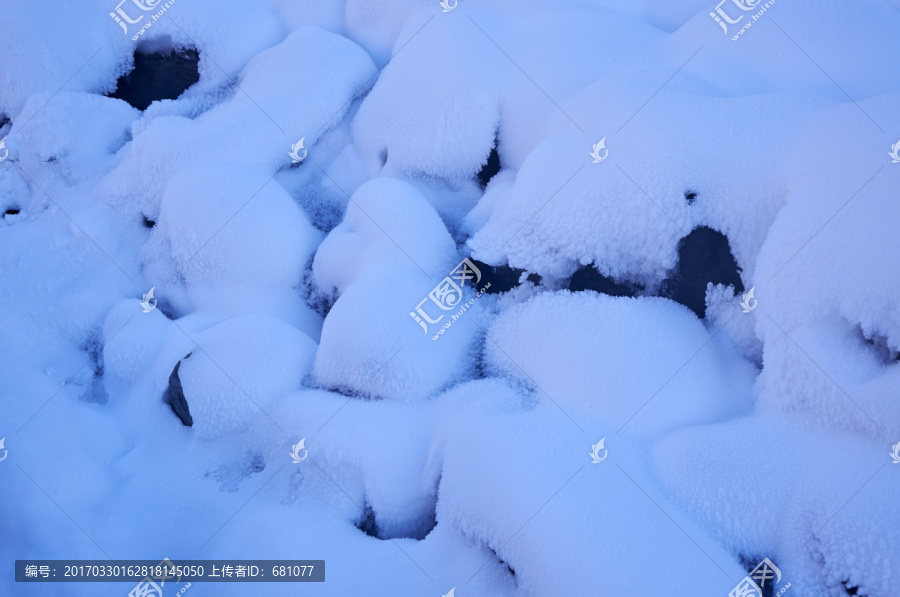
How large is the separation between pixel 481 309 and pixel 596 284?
26.9 inches

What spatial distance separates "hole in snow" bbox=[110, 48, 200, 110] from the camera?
17.0 feet

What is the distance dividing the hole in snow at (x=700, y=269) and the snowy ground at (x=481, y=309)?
0.02 metres

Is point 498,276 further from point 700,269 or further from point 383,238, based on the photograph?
point 700,269

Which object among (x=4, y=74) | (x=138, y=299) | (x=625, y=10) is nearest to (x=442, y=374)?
(x=138, y=299)

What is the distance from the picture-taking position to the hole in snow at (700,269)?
3137 mm

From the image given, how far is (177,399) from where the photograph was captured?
3.46 metres
